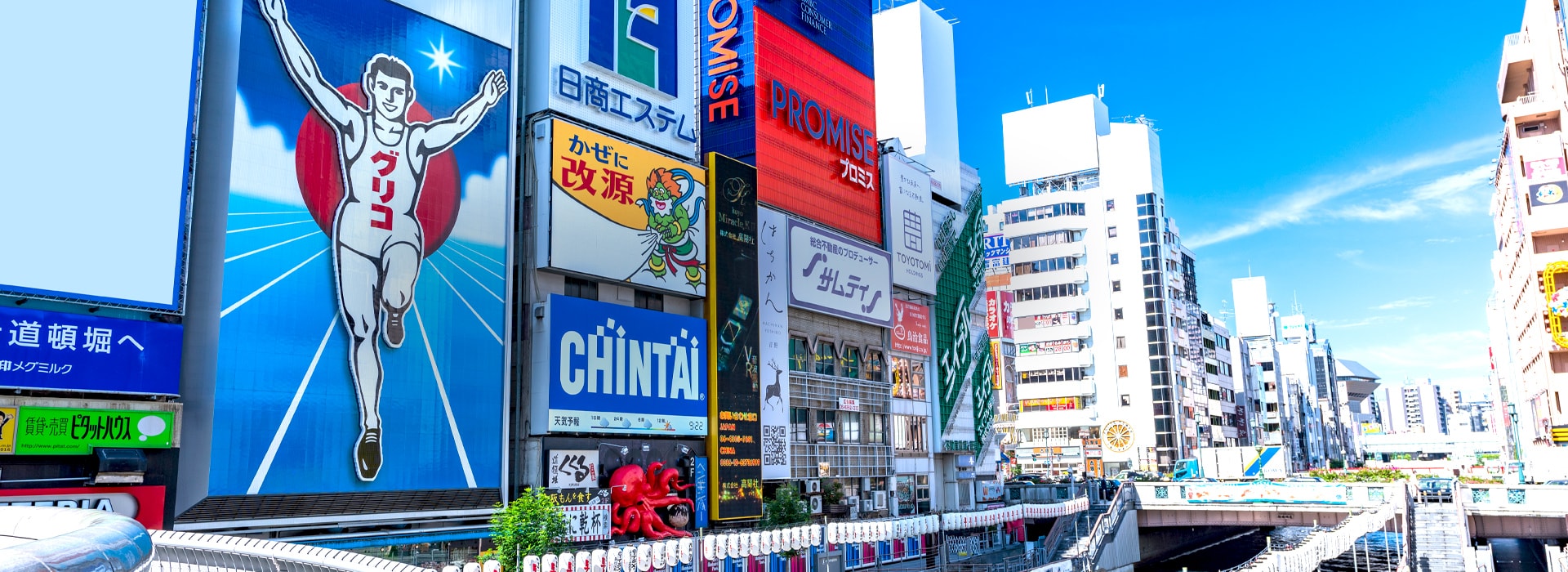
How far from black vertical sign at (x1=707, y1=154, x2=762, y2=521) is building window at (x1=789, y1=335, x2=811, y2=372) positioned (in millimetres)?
5751

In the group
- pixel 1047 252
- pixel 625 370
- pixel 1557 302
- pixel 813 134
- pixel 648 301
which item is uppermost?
pixel 1047 252

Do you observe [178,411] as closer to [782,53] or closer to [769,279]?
[769,279]

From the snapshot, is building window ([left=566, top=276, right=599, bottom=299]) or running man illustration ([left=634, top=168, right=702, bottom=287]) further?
running man illustration ([left=634, top=168, right=702, bottom=287])

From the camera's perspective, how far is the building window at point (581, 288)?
49.9 m

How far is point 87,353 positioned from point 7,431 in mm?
2909

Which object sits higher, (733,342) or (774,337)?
(774,337)

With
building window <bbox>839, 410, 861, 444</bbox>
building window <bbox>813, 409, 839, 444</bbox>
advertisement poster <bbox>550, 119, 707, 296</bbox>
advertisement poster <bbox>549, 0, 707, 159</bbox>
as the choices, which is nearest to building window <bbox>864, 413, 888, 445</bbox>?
building window <bbox>839, 410, 861, 444</bbox>

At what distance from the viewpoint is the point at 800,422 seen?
63.5 meters

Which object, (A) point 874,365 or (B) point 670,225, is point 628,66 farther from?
(A) point 874,365

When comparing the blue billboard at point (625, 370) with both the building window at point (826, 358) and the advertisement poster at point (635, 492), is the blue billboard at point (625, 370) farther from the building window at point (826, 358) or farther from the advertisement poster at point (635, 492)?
the building window at point (826, 358)

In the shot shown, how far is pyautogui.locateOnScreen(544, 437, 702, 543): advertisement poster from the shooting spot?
47188mm

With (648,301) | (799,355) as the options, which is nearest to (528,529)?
(648,301)

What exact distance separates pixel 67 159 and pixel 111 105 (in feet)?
7.43

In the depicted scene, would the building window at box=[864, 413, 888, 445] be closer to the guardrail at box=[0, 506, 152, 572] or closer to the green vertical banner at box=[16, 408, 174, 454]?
the green vertical banner at box=[16, 408, 174, 454]
